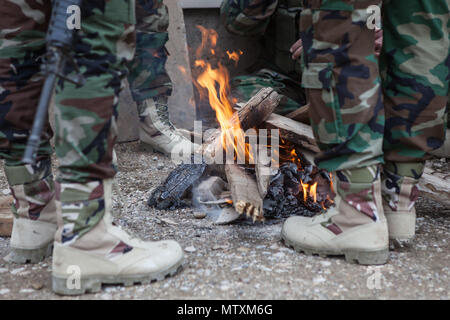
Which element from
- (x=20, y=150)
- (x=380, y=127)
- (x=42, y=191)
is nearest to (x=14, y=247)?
(x=42, y=191)

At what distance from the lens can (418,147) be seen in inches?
74.9

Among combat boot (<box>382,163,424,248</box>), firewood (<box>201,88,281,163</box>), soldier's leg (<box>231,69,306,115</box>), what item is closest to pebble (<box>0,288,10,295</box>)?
firewood (<box>201,88,281,163</box>)

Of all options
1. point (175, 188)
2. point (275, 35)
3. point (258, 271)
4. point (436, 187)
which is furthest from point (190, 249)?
point (275, 35)

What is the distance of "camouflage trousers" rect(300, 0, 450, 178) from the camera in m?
1.69

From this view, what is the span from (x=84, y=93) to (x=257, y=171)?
1.21 meters

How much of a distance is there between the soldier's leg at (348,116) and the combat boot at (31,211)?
1.15 metres

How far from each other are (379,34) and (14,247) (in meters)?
1.80

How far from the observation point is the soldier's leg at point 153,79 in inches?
139

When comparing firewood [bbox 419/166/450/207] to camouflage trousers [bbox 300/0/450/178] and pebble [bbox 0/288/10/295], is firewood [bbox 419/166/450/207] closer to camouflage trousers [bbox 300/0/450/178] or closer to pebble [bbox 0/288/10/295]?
camouflage trousers [bbox 300/0/450/178]

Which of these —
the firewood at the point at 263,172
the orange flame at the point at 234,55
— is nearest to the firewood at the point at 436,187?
the firewood at the point at 263,172

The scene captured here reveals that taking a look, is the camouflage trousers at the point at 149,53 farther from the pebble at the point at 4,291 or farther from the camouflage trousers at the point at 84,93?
the pebble at the point at 4,291

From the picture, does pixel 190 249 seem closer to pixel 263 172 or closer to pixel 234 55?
pixel 263 172

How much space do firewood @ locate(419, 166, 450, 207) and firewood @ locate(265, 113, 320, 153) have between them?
2.04ft

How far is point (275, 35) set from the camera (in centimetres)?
439
